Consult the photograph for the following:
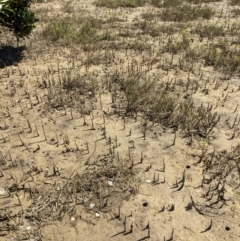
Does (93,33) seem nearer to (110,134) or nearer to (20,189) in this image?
(110,134)

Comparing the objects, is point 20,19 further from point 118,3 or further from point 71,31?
point 118,3

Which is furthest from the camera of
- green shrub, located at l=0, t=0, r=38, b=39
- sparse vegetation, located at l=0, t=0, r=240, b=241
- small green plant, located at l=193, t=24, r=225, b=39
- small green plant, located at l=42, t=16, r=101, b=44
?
small green plant, located at l=193, t=24, r=225, b=39

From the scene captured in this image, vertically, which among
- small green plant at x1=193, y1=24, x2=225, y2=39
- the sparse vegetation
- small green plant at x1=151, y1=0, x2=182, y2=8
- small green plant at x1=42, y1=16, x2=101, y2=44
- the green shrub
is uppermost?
the green shrub

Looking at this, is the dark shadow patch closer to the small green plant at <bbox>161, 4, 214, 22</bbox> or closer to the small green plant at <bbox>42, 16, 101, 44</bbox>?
the small green plant at <bbox>42, 16, 101, 44</bbox>

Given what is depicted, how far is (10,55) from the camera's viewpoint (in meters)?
8.50

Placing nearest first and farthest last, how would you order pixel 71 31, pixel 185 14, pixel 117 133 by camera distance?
1. pixel 117 133
2. pixel 71 31
3. pixel 185 14

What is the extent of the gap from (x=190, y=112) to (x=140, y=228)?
293 centimetres

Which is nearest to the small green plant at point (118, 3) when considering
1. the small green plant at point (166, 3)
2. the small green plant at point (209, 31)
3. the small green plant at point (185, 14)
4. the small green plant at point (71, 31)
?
the small green plant at point (166, 3)

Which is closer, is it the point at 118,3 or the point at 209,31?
the point at 209,31

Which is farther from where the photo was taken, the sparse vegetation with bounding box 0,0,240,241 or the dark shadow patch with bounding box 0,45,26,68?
the dark shadow patch with bounding box 0,45,26,68

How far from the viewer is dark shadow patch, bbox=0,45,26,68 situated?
8164 mm

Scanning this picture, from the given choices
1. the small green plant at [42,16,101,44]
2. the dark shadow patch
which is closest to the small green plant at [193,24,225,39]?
the small green plant at [42,16,101,44]

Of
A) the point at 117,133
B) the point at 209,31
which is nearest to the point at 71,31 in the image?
the point at 209,31

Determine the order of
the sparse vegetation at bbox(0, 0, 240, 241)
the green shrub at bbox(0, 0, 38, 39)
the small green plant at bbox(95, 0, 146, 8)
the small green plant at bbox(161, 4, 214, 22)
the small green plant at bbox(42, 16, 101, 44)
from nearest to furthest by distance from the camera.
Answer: the sparse vegetation at bbox(0, 0, 240, 241)
the green shrub at bbox(0, 0, 38, 39)
the small green plant at bbox(42, 16, 101, 44)
the small green plant at bbox(161, 4, 214, 22)
the small green plant at bbox(95, 0, 146, 8)
